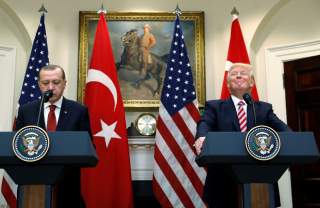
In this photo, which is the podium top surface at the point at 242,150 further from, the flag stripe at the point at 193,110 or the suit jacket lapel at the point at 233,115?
the flag stripe at the point at 193,110

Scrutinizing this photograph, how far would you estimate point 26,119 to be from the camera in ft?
9.12

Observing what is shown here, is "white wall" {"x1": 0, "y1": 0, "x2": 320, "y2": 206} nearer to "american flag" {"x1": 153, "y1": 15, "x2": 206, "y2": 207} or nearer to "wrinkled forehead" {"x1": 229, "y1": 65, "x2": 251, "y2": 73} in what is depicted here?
"american flag" {"x1": 153, "y1": 15, "x2": 206, "y2": 207}

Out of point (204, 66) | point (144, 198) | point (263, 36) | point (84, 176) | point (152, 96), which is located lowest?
point (144, 198)

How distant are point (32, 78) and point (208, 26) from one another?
92.5 inches

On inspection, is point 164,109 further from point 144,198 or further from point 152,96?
point 144,198

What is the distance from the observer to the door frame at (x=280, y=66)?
5.38 meters

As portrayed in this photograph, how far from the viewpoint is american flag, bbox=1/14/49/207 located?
4.85 meters

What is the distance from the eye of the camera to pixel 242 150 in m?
2.26

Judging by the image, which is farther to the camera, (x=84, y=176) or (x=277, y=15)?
(x=277, y=15)

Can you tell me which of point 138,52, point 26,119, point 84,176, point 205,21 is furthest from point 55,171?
point 205,21

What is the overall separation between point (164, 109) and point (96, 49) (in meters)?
1.08

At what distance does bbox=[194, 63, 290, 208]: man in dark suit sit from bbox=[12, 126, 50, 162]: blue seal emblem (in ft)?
2.77

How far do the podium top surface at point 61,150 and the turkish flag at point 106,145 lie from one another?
2.52 m

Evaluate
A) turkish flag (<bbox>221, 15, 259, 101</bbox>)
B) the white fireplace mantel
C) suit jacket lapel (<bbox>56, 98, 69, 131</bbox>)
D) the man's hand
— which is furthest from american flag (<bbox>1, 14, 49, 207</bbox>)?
the man's hand
